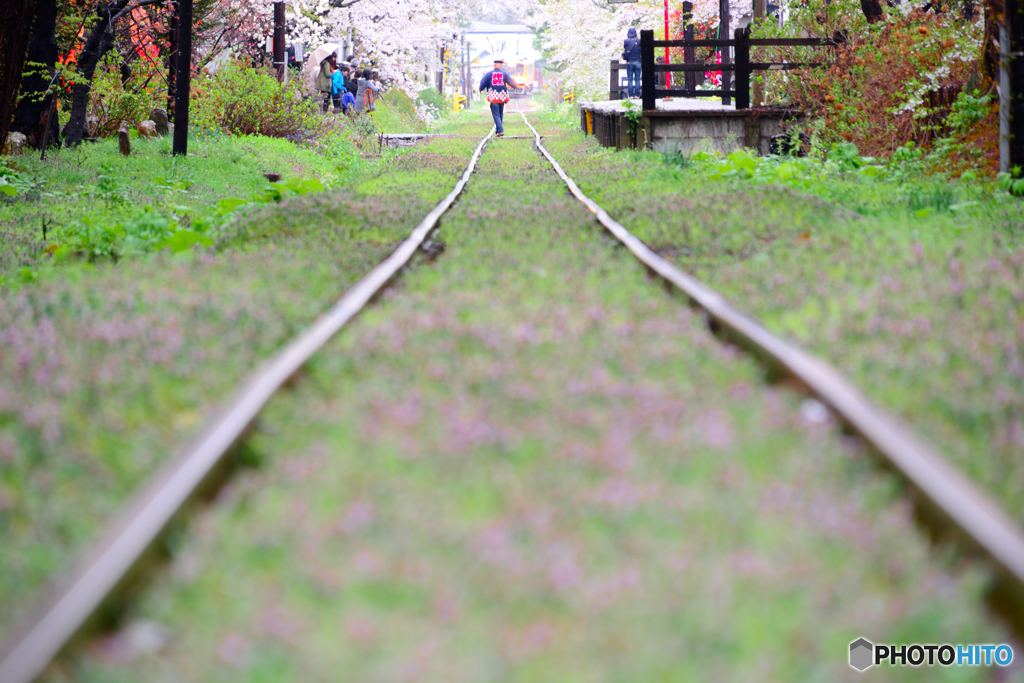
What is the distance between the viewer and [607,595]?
2.39 meters

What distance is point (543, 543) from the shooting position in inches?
105

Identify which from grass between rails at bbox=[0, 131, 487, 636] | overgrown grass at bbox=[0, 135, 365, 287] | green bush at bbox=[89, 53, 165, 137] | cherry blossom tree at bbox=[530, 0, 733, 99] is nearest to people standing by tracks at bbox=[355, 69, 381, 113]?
cherry blossom tree at bbox=[530, 0, 733, 99]

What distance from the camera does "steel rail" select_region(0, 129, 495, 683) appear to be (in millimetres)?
2191

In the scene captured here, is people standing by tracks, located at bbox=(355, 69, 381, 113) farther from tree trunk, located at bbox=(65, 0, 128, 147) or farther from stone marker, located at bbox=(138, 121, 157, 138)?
tree trunk, located at bbox=(65, 0, 128, 147)

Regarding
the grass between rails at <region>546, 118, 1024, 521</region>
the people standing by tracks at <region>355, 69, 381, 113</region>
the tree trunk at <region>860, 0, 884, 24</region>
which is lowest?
the grass between rails at <region>546, 118, 1024, 521</region>

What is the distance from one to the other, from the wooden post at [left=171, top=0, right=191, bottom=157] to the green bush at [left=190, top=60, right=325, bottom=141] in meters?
4.69

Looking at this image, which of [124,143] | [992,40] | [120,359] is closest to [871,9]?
[992,40]

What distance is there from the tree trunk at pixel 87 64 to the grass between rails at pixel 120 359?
41.0 feet

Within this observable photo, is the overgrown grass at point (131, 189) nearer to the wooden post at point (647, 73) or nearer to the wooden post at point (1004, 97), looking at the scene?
the wooden post at point (647, 73)

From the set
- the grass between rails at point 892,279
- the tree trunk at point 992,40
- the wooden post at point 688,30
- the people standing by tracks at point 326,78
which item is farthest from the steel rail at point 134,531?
the people standing by tracks at point 326,78

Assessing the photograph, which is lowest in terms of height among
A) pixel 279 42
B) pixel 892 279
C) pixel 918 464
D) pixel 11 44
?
pixel 918 464

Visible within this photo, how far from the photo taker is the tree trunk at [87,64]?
1903 centimetres

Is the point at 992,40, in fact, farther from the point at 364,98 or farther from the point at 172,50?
the point at 364,98

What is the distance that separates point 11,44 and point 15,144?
3.15 meters
